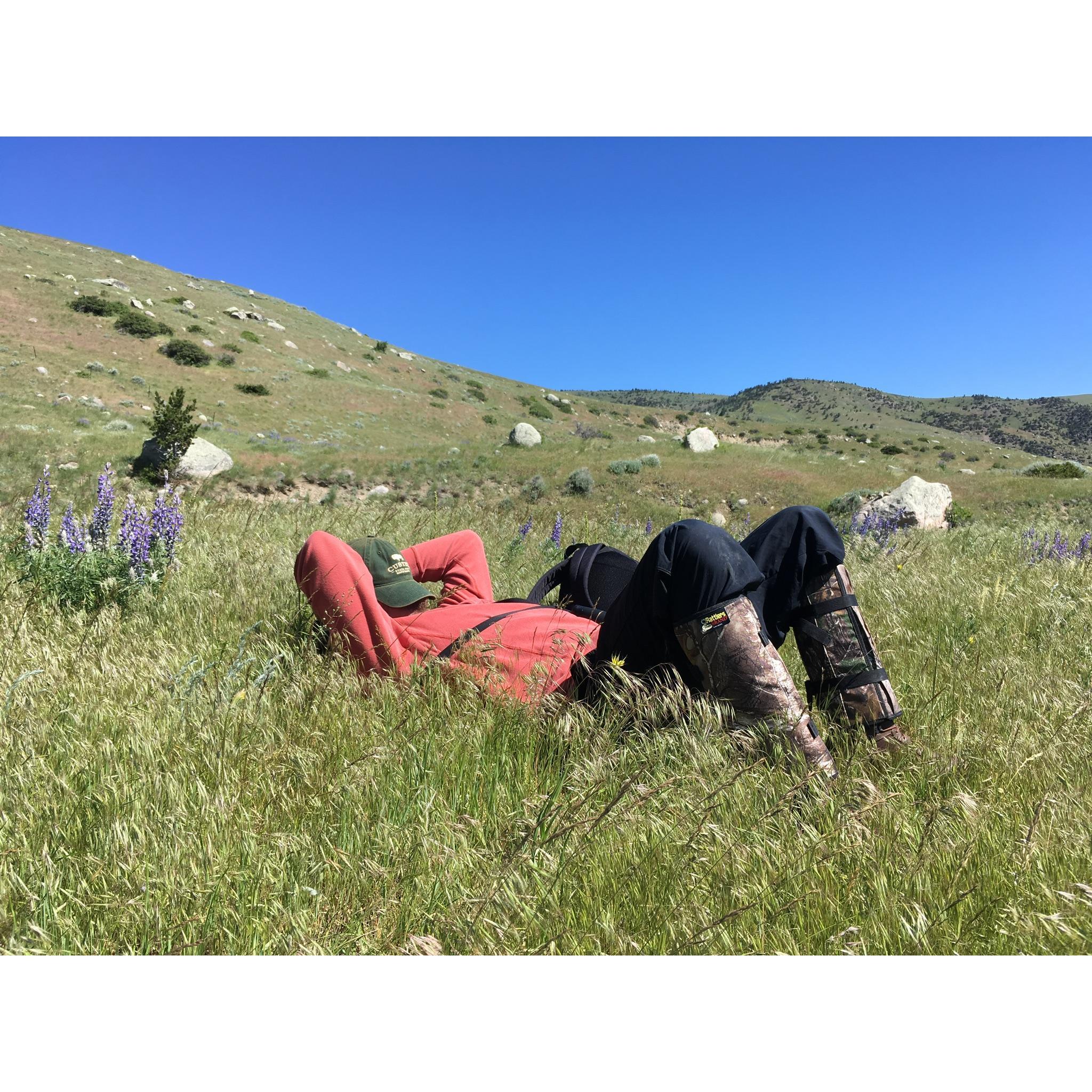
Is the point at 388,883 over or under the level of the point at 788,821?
under

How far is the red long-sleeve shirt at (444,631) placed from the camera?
259cm

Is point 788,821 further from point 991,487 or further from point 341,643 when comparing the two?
point 991,487

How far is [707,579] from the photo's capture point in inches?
80.2

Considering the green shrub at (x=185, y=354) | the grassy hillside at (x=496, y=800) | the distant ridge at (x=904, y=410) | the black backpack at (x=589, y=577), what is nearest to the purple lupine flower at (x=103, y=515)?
the grassy hillside at (x=496, y=800)

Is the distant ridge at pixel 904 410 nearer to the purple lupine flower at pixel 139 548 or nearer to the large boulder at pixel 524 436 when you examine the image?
the large boulder at pixel 524 436

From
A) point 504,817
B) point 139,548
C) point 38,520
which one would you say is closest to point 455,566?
point 504,817

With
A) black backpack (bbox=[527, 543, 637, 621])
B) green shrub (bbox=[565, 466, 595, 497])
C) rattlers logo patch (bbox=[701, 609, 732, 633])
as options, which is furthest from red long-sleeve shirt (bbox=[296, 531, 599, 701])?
green shrub (bbox=[565, 466, 595, 497])

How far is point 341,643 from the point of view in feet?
9.35

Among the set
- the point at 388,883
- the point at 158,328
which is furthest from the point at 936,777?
the point at 158,328

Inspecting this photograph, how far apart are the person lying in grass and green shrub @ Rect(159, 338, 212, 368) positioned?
39.9m

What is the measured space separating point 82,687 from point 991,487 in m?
27.6

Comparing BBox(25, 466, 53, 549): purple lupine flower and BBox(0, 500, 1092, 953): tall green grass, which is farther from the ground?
BBox(25, 466, 53, 549): purple lupine flower

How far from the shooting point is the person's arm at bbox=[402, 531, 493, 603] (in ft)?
11.5

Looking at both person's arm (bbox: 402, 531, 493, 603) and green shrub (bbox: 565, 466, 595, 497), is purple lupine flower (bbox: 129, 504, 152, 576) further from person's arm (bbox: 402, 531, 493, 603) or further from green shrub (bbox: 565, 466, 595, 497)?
green shrub (bbox: 565, 466, 595, 497)
